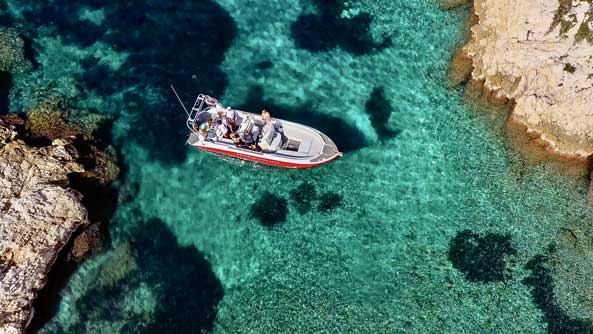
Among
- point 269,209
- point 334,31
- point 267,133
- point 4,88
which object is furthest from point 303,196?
point 4,88

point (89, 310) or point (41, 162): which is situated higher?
point (41, 162)

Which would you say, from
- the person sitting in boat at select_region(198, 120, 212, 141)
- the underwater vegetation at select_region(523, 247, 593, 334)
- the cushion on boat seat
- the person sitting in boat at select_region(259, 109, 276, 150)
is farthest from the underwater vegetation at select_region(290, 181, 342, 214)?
the underwater vegetation at select_region(523, 247, 593, 334)

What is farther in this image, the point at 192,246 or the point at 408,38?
the point at 408,38

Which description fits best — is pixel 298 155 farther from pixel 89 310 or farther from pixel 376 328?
pixel 89 310

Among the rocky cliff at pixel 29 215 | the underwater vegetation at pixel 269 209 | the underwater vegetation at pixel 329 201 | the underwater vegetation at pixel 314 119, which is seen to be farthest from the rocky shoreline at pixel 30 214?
the underwater vegetation at pixel 329 201

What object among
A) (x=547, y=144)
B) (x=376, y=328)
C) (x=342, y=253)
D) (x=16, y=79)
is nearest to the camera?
(x=376, y=328)

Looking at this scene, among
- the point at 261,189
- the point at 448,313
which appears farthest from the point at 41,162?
the point at 448,313
